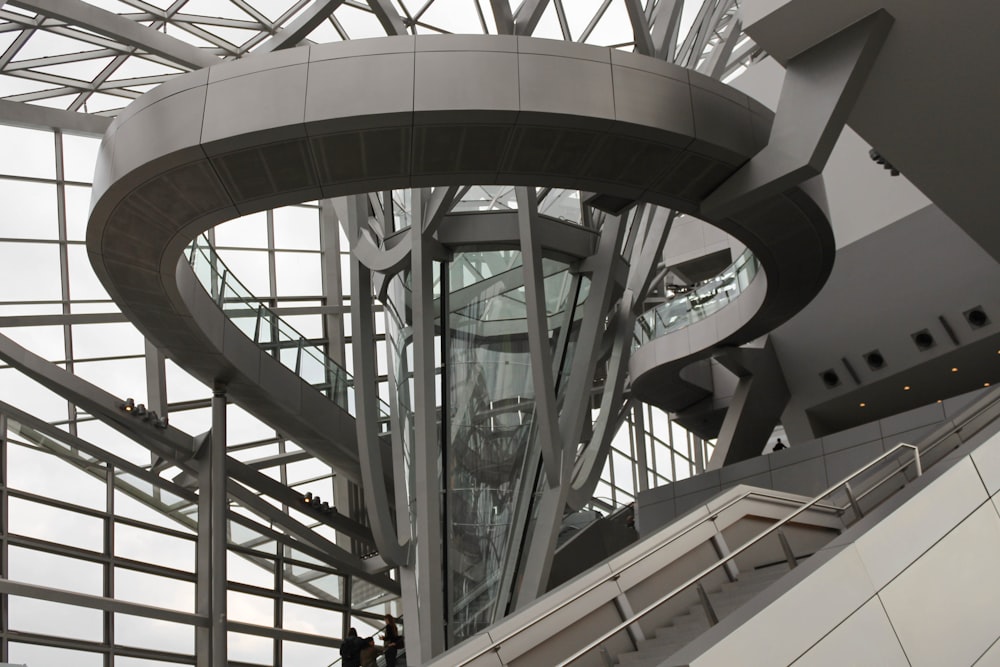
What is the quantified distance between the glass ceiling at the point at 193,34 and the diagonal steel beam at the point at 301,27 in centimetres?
342

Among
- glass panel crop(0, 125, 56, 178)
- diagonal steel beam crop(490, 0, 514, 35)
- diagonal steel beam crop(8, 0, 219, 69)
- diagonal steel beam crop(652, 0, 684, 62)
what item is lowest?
diagonal steel beam crop(490, 0, 514, 35)

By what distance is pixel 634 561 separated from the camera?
8758 millimetres

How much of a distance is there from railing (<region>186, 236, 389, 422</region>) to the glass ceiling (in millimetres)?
4185

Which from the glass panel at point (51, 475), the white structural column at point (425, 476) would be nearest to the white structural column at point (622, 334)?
the white structural column at point (425, 476)

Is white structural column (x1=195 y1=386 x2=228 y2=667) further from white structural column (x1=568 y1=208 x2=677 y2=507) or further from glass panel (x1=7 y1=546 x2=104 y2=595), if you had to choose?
white structural column (x1=568 y1=208 x2=677 y2=507)

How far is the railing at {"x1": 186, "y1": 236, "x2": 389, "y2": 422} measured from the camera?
20094 millimetres

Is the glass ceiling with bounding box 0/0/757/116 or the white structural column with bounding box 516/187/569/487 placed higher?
the glass ceiling with bounding box 0/0/757/116

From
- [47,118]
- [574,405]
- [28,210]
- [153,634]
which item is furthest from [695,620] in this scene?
[28,210]

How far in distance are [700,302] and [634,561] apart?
65.4 feet

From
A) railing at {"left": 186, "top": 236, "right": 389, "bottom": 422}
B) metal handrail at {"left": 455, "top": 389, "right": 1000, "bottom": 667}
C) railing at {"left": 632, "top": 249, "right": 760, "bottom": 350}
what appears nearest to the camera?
metal handrail at {"left": 455, "top": 389, "right": 1000, "bottom": 667}

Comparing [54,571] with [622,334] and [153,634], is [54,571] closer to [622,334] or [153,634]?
[153,634]

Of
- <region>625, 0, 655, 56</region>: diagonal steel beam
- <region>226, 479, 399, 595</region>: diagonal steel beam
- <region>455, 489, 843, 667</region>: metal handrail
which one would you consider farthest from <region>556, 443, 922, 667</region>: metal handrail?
<region>226, 479, 399, 595</region>: diagonal steel beam

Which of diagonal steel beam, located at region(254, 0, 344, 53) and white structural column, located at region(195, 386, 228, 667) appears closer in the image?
diagonal steel beam, located at region(254, 0, 344, 53)

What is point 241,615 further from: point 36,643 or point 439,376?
point 439,376
